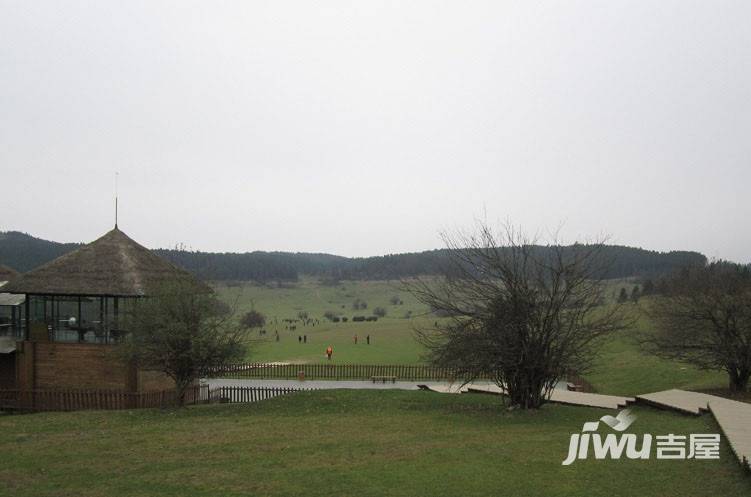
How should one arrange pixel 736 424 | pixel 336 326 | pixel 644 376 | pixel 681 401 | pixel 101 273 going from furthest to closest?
pixel 336 326 → pixel 644 376 → pixel 101 273 → pixel 681 401 → pixel 736 424

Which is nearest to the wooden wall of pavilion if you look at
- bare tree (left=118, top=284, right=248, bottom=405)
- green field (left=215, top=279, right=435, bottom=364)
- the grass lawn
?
bare tree (left=118, top=284, right=248, bottom=405)

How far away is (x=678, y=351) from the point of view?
2759 centimetres

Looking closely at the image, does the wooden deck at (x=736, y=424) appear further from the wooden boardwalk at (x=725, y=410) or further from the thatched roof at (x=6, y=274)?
the thatched roof at (x=6, y=274)

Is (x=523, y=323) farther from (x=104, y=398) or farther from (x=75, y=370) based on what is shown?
(x=75, y=370)

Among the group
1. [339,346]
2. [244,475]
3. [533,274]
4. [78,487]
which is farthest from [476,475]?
[339,346]

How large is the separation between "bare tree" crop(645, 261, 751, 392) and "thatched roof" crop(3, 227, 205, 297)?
21336 millimetres

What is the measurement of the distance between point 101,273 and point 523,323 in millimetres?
19352

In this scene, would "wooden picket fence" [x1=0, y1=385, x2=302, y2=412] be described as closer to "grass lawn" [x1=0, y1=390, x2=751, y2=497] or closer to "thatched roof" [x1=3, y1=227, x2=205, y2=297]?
"grass lawn" [x1=0, y1=390, x2=751, y2=497]

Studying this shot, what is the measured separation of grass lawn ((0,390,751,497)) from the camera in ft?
36.9

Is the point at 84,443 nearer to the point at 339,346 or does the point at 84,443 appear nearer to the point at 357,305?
the point at 339,346

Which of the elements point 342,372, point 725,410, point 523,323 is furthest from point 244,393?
point 725,410

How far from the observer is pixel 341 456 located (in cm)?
1394

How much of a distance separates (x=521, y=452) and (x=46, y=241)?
173 m

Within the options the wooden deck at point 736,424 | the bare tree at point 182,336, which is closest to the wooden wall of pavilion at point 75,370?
the bare tree at point 182,336
